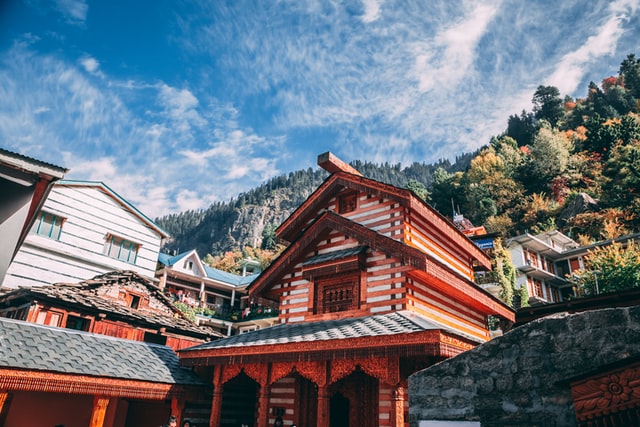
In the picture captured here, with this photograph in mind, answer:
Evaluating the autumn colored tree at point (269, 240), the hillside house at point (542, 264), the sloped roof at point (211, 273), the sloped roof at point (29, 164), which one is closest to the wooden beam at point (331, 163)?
the sloped roof at point (29, 164)

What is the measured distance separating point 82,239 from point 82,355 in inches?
465

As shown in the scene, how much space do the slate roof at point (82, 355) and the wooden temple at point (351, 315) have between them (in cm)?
106

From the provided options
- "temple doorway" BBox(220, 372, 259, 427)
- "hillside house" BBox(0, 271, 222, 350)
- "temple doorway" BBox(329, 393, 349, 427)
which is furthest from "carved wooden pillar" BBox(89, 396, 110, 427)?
"temple doorway" BBox(329, 393, 349, 427)

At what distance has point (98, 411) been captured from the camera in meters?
12.7

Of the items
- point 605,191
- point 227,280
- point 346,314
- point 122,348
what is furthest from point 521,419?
point 605,191

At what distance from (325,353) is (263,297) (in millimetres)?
6362

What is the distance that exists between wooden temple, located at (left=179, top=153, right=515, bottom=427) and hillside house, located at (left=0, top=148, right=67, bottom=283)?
7.38m

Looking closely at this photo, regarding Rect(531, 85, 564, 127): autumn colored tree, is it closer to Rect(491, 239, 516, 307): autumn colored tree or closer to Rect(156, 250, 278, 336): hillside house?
Rect(491, 239, 516, 307): autumn colored tree

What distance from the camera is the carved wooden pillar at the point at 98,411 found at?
494 inches

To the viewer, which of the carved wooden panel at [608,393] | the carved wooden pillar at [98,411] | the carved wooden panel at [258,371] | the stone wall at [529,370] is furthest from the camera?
the carved wooden panel at [258,371]

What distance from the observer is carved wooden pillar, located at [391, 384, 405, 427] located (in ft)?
32.8

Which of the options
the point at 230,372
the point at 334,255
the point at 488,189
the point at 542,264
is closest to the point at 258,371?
the point at 230,372

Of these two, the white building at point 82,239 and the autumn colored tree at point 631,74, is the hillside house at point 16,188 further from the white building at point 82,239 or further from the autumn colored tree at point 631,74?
the autumn colored tree at point 631,74

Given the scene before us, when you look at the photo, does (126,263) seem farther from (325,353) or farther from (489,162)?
(489,162)
